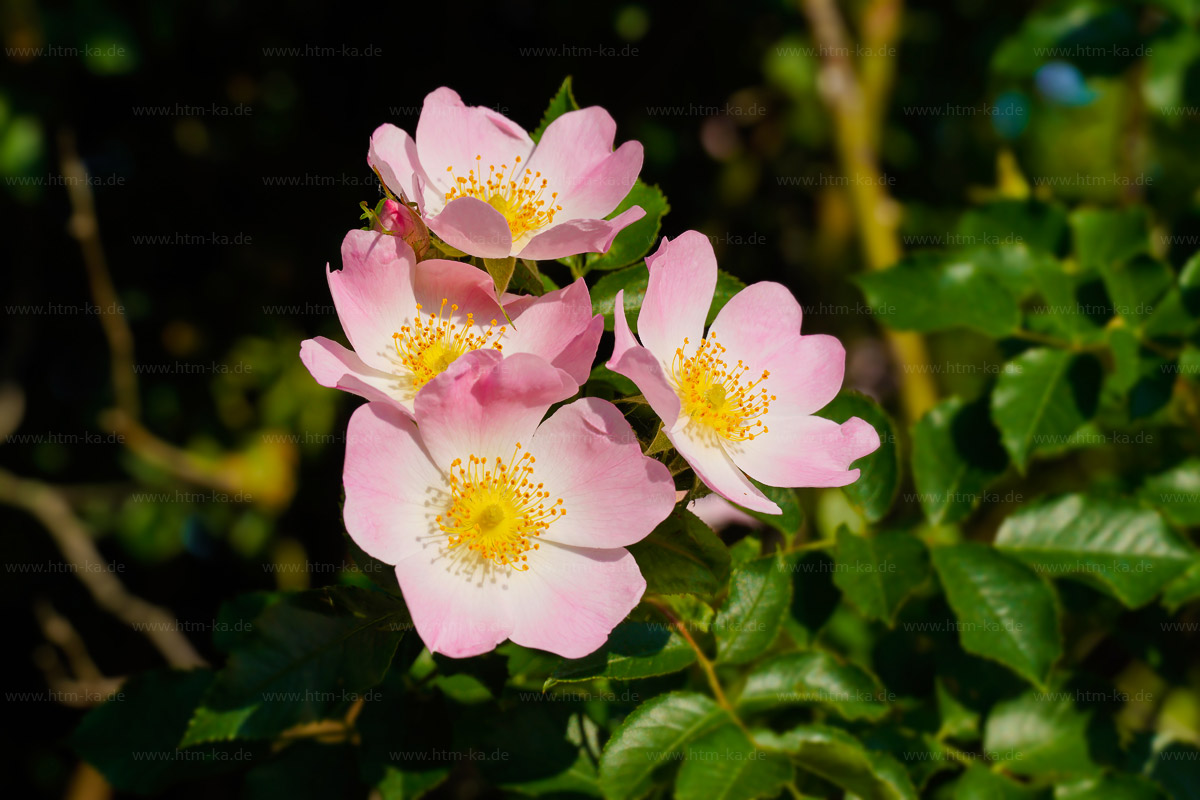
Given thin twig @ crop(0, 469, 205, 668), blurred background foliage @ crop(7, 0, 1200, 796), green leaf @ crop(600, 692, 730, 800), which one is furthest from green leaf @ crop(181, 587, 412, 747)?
blurred background foliage @ crop(7, 0, 1200, 796)

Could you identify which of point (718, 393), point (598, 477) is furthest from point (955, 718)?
point (598, 477)

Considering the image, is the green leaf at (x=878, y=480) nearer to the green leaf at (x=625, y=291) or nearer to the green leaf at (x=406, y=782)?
the green leaf at (x=625, y=291)

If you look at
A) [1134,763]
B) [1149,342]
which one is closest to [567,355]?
[1149,342]

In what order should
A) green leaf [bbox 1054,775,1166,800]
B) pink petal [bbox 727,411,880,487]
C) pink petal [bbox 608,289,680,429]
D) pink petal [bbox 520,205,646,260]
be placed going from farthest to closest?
green leaf [bbox 1054,775,1166,800], pink petal [bbox 727,411,880,487], pink petal [bbox 520,205,646,260], pink petal [bbox 608,289,680,429]

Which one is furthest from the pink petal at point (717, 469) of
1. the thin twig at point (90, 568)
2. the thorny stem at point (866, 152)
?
the thin twig at point (90, 568)

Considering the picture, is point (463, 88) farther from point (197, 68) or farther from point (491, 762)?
point (491, 762)

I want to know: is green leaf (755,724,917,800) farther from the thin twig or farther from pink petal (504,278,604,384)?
the thin twig
